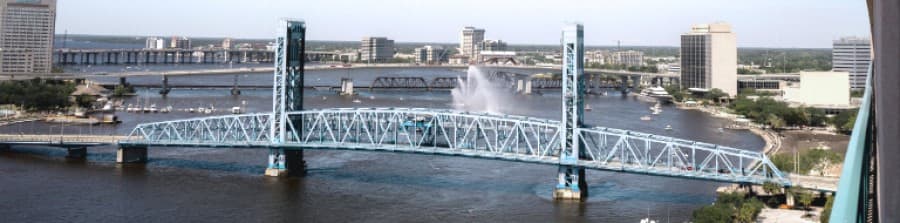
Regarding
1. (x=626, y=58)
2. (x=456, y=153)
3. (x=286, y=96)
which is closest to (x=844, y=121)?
(x=456, y=153)

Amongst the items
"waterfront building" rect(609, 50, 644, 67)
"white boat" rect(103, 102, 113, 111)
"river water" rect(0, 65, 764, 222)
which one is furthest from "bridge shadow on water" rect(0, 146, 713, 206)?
"waterfront building" rect(609, 50, 644, 67)

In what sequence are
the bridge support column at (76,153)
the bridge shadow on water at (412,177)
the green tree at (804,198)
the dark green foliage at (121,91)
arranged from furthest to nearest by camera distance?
1. the dark green foliage at (121,91)
2. the bridge support column at (76,153)
3. the bridge shadow on water at (412,177)
4. the green tree at (804,198)

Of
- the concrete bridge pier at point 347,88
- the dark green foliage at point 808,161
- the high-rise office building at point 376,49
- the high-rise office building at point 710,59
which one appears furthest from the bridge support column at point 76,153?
the high-rise office building at point 376,49

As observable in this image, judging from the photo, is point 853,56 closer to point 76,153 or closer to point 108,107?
point 108,107

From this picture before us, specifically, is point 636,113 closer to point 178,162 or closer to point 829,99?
point 829,99

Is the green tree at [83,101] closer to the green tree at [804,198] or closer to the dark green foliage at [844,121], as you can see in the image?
the dark green foliage at [844,121]

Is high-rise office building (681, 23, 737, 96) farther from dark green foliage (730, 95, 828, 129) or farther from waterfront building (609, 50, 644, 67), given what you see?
waterfront building (609, 50, 644, 67)

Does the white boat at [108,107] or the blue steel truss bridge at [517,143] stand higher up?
the white boat at [108,107]
